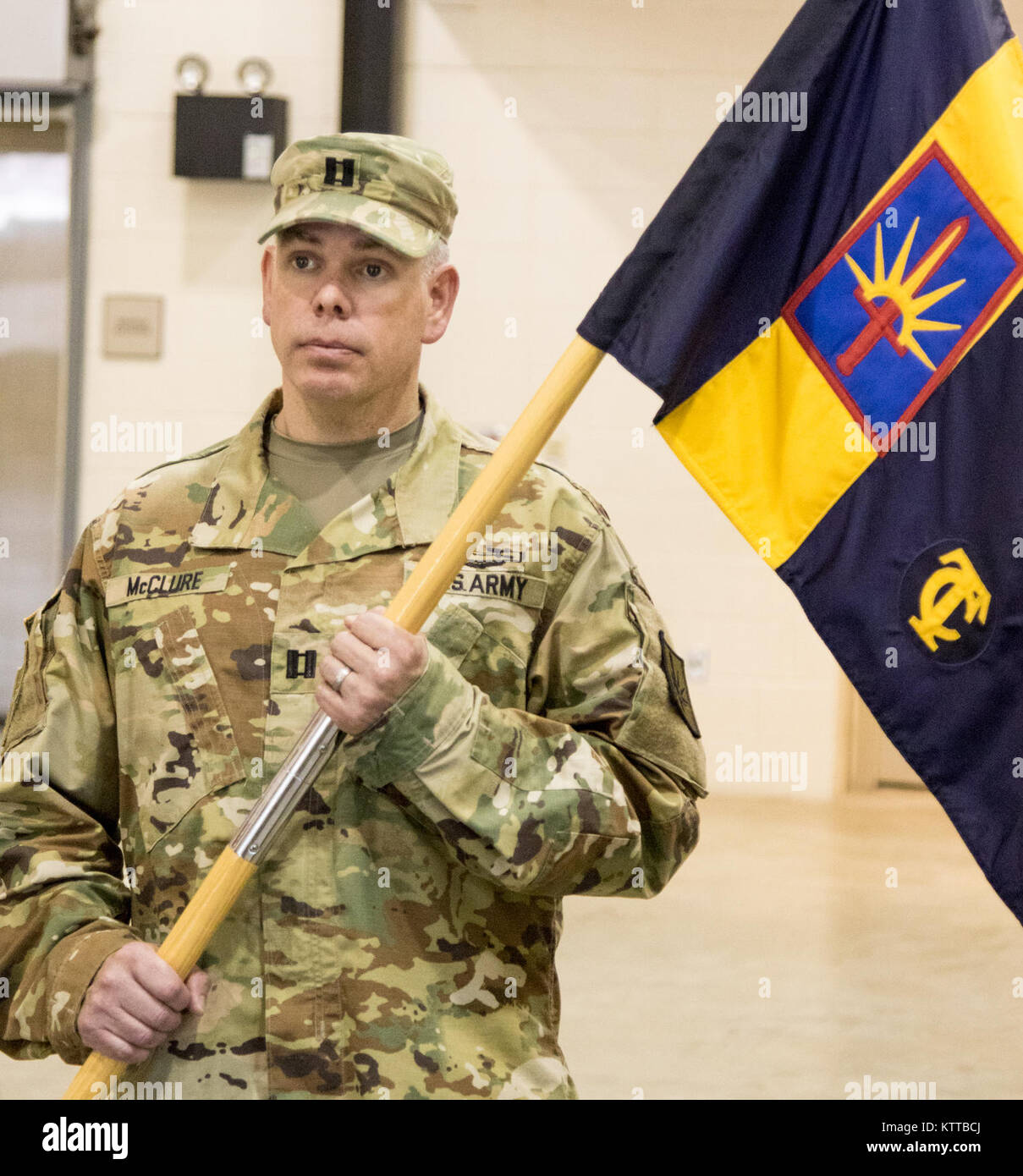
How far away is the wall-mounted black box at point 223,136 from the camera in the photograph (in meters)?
5.42

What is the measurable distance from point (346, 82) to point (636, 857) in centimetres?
459

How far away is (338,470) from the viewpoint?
1.60 m

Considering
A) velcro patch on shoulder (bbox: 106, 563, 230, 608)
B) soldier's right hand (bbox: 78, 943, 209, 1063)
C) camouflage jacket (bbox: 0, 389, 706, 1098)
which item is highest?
velcro patch on shoulder (bbox: 106, 563, 230, 608)

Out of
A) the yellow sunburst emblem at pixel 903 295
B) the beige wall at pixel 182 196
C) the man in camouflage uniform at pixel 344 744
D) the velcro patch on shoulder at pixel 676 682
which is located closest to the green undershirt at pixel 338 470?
the man in camouflage uniform at pixel 344 744

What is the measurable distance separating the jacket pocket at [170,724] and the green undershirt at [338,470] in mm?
178

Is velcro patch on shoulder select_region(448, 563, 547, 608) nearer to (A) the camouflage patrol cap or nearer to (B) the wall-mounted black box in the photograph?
(A) the camouflage patrol cap

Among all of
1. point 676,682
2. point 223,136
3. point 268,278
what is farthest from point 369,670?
point 223,136

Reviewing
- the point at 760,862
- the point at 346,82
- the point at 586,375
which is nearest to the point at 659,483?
the point at 760,862

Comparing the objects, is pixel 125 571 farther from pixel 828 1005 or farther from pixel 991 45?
pixel 828 1005

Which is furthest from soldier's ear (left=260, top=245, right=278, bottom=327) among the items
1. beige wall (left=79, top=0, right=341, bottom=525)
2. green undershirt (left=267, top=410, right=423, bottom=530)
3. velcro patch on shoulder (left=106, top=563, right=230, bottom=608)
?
beige wall (left=79, top=0, right=341, bottom=525)

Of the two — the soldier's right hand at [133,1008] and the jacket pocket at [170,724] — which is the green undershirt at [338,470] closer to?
the jacket pocket at [170,724]

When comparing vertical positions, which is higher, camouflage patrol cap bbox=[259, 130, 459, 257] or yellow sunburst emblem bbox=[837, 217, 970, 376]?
camouflage patrol cap bbox=[259, 130, 459, 257]

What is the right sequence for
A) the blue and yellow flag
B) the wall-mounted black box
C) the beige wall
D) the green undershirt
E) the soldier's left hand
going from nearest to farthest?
1. the soldier's left hand
2. the blue and yellow flag
3. the green undershirt
4. the wall-mounted black box
5. the beige wall

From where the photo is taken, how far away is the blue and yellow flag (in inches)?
58.1
